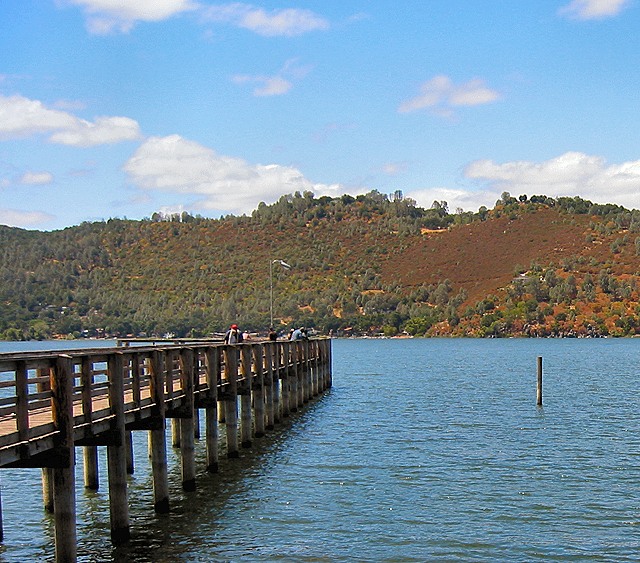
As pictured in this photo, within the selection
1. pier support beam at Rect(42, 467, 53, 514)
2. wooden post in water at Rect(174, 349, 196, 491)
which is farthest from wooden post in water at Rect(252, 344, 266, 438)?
pier support beam at Rect(42, 467, 53, 514)

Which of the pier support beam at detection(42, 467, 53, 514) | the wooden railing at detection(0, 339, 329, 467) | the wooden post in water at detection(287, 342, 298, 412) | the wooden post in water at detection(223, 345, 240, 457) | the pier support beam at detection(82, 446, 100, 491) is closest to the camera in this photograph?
the wooden railing at detection(0, 339, 329, 467)

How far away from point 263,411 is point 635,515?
14512mm

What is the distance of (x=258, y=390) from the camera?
32.7 meters

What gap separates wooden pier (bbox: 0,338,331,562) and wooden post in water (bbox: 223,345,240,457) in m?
0.03

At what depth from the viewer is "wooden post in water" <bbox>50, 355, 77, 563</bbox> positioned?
15008mm

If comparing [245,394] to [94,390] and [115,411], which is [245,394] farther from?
[115,411]

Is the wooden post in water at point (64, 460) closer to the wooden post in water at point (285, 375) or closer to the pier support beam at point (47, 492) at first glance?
the pier support beam at point (47, 492)

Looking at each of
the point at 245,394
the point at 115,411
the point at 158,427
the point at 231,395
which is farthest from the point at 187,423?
the point at 245,394

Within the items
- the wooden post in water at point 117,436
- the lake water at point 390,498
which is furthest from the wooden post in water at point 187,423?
the wooden post in water at point 117,436

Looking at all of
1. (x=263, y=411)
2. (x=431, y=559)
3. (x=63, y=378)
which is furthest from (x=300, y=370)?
(x=63, y=378)

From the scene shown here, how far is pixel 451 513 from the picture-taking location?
22344 mm

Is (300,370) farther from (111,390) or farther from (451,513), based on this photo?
(111,390)

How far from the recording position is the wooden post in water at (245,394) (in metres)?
30.1

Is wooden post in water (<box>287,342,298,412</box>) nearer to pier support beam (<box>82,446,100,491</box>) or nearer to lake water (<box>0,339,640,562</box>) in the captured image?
lake water (<box>0,339,640,562</box>)
